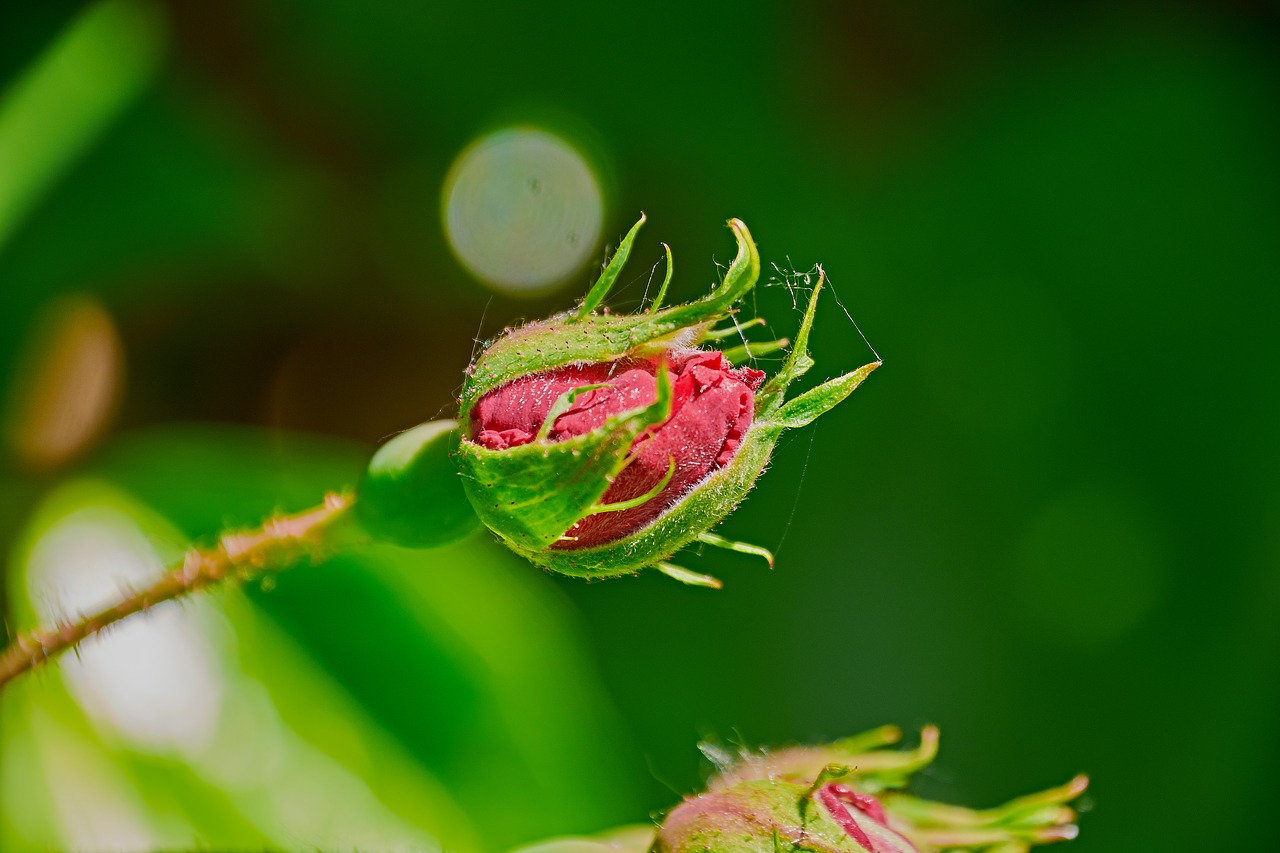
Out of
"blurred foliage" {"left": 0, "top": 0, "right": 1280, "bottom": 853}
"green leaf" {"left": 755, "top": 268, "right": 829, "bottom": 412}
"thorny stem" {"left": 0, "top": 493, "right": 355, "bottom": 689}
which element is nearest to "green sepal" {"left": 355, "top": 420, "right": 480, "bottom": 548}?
"thorny stem" {"left": 0, "top": 493, "right": 355, "bottom": 689}

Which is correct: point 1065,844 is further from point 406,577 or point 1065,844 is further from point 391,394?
point 391,394

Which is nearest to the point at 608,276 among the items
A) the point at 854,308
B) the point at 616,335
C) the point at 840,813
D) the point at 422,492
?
the point at 616,335

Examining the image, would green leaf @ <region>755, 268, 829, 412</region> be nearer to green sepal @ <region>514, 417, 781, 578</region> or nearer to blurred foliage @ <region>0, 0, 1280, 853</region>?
green sepal @ <region>514, 417, 781, 578</region>

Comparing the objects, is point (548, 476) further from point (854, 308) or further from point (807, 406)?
point (854, 308)

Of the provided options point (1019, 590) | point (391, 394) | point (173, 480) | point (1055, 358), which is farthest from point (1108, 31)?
point (173, 480)

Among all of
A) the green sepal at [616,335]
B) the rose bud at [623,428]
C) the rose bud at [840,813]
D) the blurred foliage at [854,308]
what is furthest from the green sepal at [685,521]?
the blurred foliage at [854,308]

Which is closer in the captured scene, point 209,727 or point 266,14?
point 209,727
